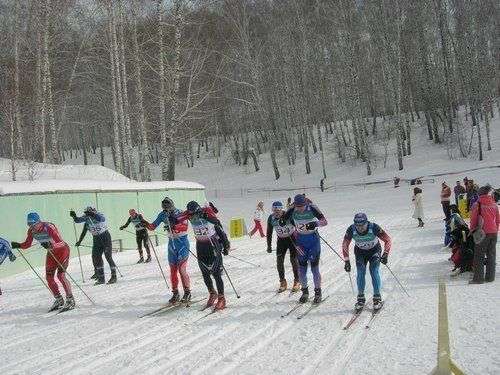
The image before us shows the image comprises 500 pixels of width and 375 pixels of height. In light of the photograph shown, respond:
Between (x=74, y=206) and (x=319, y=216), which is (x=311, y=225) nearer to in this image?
(x=319, y=216)

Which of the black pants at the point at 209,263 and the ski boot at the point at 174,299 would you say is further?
the ski boot at the point at 174,299

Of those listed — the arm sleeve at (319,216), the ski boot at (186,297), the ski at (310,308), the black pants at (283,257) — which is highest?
the arm sleeve at (319,216)

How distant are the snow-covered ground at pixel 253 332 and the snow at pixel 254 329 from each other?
0.02 m

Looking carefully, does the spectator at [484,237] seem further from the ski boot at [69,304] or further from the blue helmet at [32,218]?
the blue helmet at [32,218]

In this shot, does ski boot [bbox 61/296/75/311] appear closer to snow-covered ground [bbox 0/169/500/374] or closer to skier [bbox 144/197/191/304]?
snow-covered ground [bbox 0/169/500/374]

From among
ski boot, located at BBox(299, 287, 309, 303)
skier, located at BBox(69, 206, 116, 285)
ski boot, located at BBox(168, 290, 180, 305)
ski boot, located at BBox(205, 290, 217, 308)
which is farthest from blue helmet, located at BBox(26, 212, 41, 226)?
ski boot, located at BBox(299, 287, 309, 303)

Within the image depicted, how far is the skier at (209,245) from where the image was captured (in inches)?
337

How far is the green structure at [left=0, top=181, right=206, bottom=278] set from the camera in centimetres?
1391

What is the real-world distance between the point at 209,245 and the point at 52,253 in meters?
3.08

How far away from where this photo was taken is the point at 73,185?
53.7ft

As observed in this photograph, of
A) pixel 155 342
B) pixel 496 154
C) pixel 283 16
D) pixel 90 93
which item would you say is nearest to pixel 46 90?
pixel 90 93

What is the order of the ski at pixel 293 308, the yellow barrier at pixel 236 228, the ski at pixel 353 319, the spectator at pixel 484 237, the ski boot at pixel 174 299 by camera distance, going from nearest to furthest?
1. the ski at pixel 353 319
2. the ski at pixel 293 308
3. the ski boot at pixel 174 299
4. the spectator at pixel 484 237
5. the yellow barrier at pixel 236 228

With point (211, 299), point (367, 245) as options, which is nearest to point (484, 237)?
point (367, 245)

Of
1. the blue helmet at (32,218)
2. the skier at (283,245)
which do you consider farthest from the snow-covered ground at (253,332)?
the blue helmet at (32,218)
